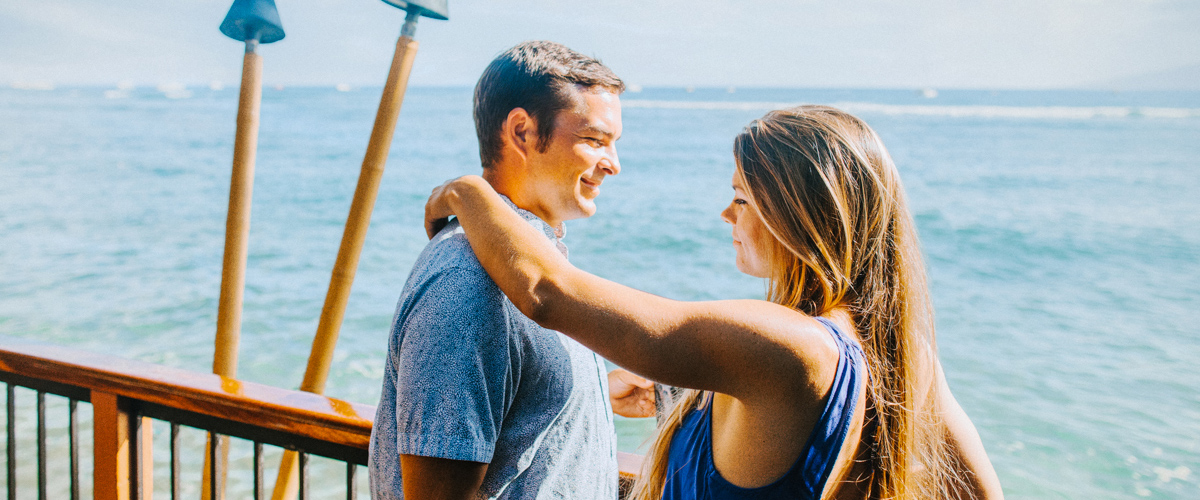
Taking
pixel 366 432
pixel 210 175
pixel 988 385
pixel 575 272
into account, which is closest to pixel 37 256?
pixel 210 175

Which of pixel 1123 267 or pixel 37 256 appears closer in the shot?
pixel 37 256

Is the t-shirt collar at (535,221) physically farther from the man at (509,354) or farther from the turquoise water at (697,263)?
the turquoise water at (697,263)

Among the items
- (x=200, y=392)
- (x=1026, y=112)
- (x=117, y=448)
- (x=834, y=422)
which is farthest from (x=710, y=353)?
(x=1026, y=112)

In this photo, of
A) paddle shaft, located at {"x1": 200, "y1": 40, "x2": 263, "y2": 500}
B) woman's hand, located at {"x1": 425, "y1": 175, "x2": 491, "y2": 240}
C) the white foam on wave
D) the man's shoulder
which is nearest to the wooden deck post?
paddle shaft, located at {"x1": 200, "y1": 40, "x2": 263, "y2": 500}

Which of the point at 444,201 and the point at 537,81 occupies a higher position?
the point at 537,81

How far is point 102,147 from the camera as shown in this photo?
25188 mm

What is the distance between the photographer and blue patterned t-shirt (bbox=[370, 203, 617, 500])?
1.12m

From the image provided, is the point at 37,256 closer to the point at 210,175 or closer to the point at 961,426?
the point at 210,175

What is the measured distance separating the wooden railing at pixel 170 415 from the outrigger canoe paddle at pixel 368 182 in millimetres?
204

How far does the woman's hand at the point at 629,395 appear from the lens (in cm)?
192

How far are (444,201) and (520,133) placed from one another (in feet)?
0.90

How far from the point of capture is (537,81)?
1.55 meters

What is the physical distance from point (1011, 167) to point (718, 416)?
1072 inches

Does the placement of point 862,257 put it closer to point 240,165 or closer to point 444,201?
point 444,201
